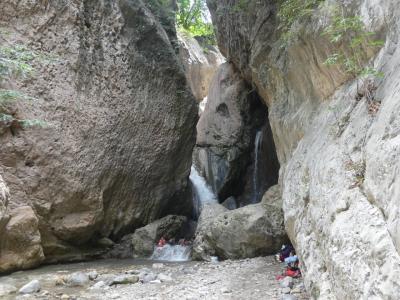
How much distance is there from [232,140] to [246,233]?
6486 mm

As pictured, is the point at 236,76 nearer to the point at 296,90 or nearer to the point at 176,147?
the point at 176,147

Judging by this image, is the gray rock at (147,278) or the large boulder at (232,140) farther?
the large boulder at (232,140)

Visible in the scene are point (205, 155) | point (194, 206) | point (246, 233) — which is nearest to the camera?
point (246, 233)

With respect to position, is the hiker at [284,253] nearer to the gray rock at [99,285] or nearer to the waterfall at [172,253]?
the waterfall at [172,253]

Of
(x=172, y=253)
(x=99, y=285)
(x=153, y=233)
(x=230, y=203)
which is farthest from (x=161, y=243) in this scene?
(x=99, y=285)

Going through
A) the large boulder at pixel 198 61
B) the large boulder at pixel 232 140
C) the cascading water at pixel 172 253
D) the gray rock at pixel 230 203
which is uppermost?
the large boulder at pixel 198 61

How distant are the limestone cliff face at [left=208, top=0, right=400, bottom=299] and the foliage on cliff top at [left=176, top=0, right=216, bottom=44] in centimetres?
1084

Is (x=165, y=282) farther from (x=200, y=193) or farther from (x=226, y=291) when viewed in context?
(x=200, y=193)

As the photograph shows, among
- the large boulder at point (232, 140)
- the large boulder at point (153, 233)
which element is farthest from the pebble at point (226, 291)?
the large boulder at point (232, 140)

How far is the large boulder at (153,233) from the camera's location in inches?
429

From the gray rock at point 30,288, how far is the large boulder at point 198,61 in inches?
654

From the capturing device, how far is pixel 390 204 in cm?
280

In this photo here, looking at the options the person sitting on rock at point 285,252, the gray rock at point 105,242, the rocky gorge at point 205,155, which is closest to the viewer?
the rocky gorge at point 205,155

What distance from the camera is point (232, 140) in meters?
14.8
